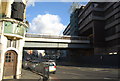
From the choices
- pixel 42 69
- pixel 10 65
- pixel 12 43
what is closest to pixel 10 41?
pixel 12 43

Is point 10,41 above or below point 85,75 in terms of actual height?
above

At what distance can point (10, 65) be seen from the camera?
38.8ft

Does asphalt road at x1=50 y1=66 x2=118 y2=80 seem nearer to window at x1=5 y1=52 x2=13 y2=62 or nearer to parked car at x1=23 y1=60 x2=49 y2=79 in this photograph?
parked car at x1=23 y1=60 x2=49 y2=79

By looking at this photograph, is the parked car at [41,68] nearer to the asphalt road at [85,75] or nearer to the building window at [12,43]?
the asphalt road at [85,75]

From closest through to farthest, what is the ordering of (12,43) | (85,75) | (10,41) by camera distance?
1. (10,41)
2. (12,43)
3. (85,75)

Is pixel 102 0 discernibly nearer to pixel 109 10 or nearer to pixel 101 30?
pixel 109 10

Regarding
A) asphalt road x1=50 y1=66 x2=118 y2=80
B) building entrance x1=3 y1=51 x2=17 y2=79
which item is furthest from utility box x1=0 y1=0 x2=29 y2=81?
asphalt road x1=50 y1=66 x2=118 y2=80

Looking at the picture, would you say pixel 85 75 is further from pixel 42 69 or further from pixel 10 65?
pixel 10 65

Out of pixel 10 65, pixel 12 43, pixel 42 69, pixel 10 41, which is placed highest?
pixel 10 41

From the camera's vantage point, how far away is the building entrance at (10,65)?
37.8 ft

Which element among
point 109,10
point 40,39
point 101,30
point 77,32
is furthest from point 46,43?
point 77,32

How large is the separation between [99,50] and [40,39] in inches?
786

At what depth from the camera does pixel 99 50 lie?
142 feet

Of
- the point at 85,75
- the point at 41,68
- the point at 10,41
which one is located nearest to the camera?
the point at 10,41
